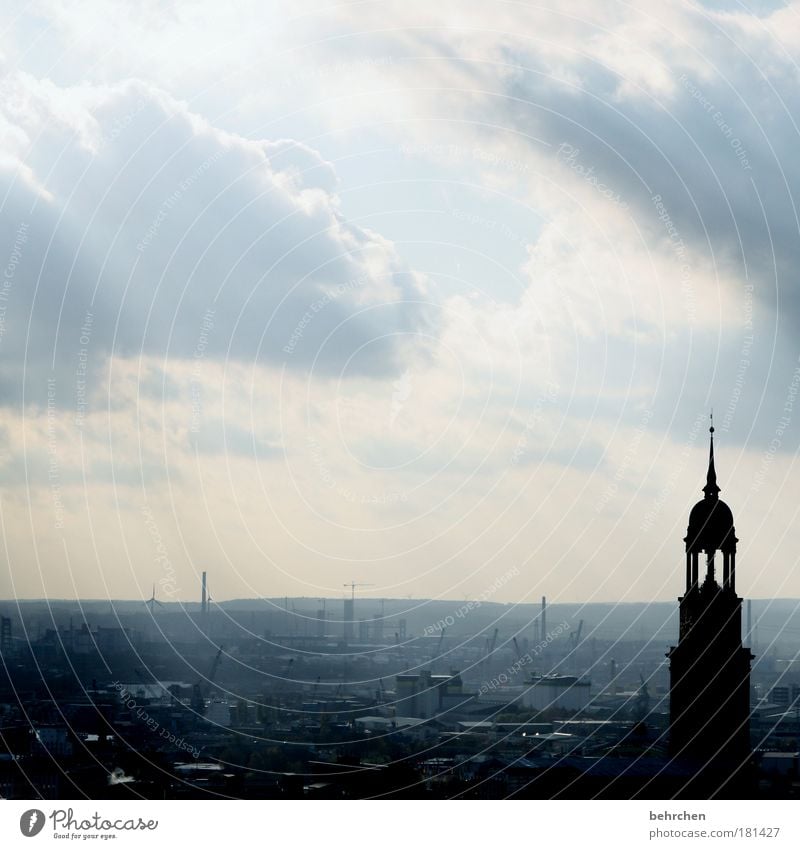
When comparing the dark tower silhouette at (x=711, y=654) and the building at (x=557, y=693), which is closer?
the dark tower silhouette at (x=711, y=654)

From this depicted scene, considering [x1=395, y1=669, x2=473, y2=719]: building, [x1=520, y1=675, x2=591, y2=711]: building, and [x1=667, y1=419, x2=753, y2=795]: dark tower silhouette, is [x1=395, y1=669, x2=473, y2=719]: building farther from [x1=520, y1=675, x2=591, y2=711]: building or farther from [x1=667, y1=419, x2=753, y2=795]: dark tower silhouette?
[x1=667, y1=419, x2=753, y2=795]: dark tower silhouette

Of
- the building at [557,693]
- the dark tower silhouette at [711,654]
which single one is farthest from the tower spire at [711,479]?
the building at [557,693]

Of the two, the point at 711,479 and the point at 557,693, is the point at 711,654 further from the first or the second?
the point at 557,693

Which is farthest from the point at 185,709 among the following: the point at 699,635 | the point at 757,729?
the point at 699,635

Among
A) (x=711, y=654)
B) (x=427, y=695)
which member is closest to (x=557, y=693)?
(x=427, y=695)

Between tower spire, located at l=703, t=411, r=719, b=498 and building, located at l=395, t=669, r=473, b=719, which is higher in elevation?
tower spire, located at l=703, t=411, r=719, b=498

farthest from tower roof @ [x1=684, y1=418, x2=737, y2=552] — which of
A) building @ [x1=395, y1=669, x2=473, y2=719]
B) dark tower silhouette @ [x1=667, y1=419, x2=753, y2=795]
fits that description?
building @ [x1=395, y1=669, x2=473, y2=719]

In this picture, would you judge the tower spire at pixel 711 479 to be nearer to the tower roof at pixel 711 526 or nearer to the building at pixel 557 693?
the tower roof at pixel 711 526

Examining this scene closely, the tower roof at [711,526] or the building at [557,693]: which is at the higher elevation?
the tower roof at [711,526]
